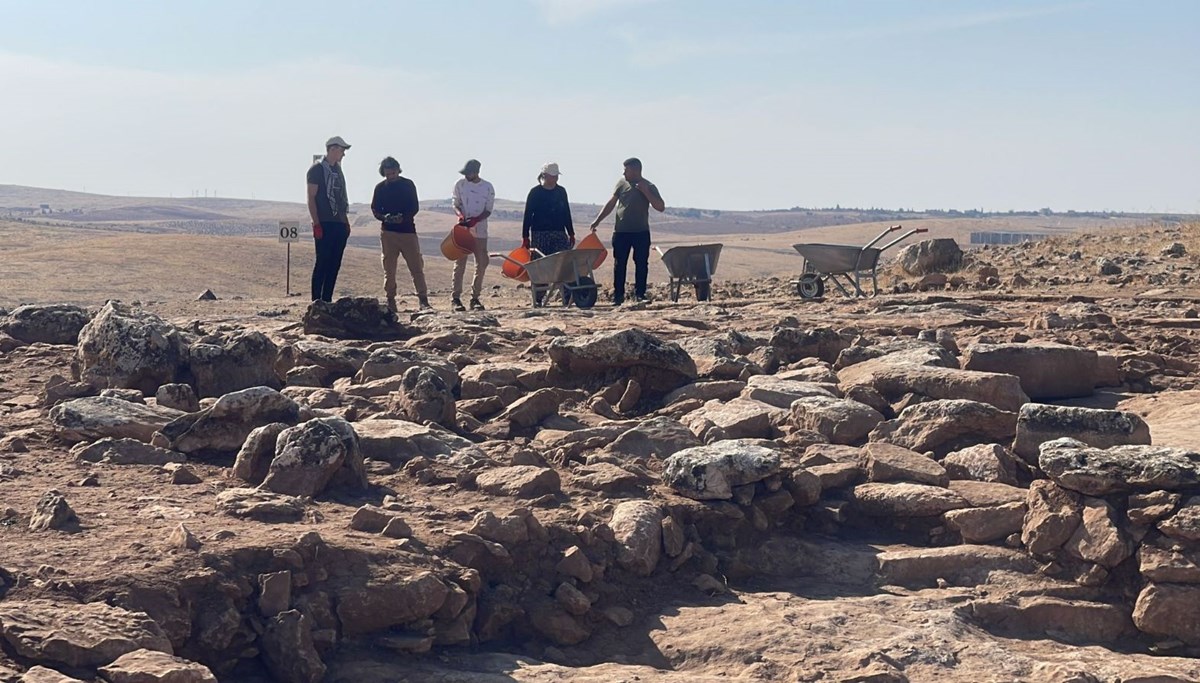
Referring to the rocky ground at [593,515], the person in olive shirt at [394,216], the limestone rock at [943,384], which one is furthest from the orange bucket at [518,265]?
the limestone rock at [943,384]

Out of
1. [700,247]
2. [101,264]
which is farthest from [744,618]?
[101,264]

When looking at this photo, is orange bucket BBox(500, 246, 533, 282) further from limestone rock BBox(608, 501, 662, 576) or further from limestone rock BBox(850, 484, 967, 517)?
limestone rock BBox(608, 501, 662, 576)

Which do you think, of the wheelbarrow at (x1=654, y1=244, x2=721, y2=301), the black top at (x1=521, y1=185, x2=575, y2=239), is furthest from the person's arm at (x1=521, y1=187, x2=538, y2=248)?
the wheelbarrow at (x1=654, y1=244, x2=721, y2=301)

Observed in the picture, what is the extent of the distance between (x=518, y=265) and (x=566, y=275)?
1.95 feet

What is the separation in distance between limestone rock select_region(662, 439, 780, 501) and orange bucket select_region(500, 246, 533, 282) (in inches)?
309

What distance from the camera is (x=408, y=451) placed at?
621cm

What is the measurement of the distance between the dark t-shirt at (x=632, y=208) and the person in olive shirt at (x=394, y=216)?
77.5 inches

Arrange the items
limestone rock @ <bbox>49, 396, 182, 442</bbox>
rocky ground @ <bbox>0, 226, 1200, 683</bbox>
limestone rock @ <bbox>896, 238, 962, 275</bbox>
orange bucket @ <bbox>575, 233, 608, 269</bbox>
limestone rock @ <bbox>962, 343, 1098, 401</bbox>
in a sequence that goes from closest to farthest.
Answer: rocky ground @ <bbox>0, 226, 1200, 683</bbox> < limestone rock @ <bbox>49, 396, 182, 442</bbox> < limestone rock @ <bbox>962, 343, 1098, 401</bbox> < orange bucket @ <bbox>575, 233, 608, 269</bbox> < limestone rock @ <bbox>896, 238, 962, 275</bbox>

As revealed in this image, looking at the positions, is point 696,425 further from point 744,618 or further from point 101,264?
point 101,264

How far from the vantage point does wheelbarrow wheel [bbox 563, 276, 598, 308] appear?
1346 cm

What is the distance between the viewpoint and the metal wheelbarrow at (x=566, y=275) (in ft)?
43.0

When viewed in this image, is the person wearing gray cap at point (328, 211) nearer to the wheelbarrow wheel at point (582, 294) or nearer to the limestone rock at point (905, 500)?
the wheelbarrow wheel at point (582, 294)

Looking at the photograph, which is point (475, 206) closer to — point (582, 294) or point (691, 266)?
point (582, 294)

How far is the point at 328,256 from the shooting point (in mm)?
11586
